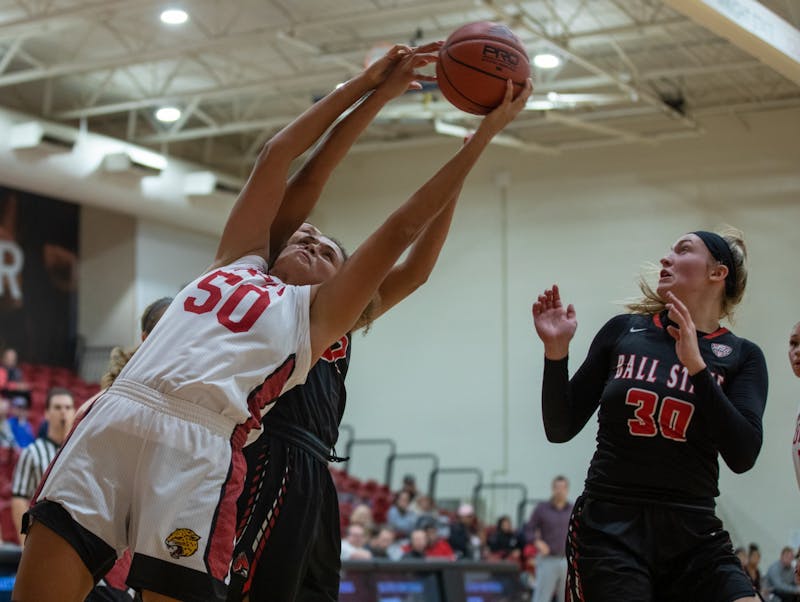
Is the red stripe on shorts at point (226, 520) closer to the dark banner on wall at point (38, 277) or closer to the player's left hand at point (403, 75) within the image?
the player's left hand at point (403, 75)

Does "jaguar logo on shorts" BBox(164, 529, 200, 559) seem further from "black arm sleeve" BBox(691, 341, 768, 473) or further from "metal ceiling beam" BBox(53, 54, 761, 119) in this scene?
"metal ceiling beam" BBox(53, 54, 761, 119)

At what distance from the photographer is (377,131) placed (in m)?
21.6

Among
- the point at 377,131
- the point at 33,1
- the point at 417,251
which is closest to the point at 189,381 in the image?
the point at 417,251

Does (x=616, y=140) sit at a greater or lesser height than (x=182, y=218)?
greater

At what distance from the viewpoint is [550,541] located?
15.4 metres

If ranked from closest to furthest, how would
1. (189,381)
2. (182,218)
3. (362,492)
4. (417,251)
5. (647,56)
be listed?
(189,381)
(417,251)
(647,56)
(362,492)
(182,218)

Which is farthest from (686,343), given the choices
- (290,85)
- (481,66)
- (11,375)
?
(290,85)

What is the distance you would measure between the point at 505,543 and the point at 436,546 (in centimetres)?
158

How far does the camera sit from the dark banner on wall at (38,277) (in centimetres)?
2056

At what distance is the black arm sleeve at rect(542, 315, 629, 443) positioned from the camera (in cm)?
396

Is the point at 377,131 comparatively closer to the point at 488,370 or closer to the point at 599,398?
the point at 488,370

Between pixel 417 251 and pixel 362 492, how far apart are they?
15.5 meters

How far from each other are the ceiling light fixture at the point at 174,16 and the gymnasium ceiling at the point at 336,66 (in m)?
0.13

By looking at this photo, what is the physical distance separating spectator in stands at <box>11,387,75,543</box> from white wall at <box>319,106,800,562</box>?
479 inches
